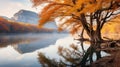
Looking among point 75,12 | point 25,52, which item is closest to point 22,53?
point 25,52

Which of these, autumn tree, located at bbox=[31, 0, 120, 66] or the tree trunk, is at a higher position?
autumn tree, located at bbox=[31, 0, 120, 66]

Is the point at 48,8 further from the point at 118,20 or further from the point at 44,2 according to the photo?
the point at 118,20

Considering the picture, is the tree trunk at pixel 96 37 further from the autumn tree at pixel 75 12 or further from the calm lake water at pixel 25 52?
the calm lake water at pixel 25 52

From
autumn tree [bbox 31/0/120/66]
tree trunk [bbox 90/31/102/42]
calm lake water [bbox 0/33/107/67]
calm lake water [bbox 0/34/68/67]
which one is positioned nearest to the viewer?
autumn tree [bbox 31/0/120/66]

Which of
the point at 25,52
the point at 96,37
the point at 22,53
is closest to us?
the point at 96,37

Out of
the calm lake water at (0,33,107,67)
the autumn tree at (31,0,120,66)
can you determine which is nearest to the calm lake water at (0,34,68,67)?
the calm lake water at (0,33,107,67)

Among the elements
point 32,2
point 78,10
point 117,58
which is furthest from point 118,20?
point 117,58

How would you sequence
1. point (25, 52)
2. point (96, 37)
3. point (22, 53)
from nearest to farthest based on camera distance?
point (96, 37), point (22, 53), point (25, 52)

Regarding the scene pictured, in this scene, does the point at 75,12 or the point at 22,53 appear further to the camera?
the point at 22,53

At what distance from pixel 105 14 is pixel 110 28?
10529 centimetres

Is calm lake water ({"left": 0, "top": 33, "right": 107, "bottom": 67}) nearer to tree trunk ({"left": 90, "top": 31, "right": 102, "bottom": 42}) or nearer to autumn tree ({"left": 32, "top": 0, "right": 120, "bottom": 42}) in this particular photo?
tree trunk ({"left": 90, "top": 31, "right": 102, "bottom": 42})

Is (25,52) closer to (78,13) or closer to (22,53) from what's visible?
(22,53)

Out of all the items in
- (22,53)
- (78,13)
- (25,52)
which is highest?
(78,13)

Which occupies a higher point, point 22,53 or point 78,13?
point 78,13
